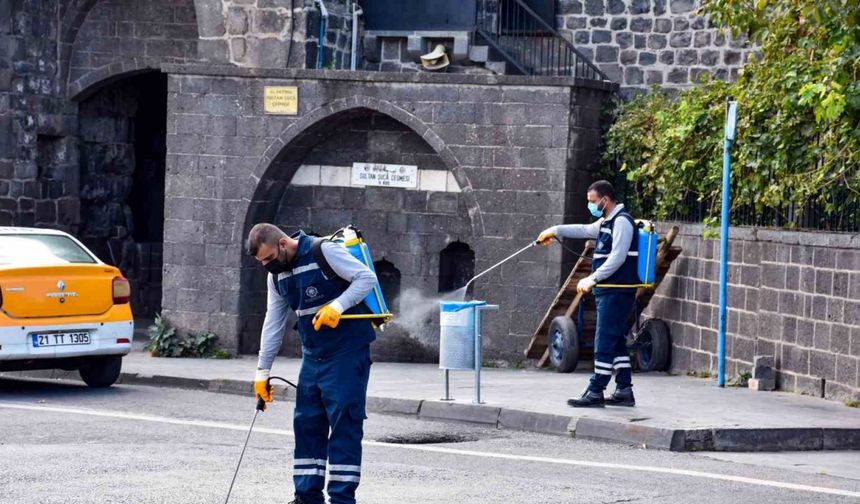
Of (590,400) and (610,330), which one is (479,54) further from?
(590,400)

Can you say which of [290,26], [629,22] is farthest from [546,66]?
[290,26]

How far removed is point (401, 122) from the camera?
59.2 feet

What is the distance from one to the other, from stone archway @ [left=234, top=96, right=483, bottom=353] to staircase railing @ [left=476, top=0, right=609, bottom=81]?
13.1ft

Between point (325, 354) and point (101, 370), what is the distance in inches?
278

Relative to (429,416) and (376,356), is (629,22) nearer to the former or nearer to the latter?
(376,356)

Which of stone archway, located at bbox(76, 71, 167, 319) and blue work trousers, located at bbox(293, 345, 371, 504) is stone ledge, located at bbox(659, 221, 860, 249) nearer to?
blue work trousers, located at bbox(293, 345, 371, 504)

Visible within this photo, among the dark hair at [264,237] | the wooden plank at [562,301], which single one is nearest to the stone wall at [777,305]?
the wooden plank at [562,301]

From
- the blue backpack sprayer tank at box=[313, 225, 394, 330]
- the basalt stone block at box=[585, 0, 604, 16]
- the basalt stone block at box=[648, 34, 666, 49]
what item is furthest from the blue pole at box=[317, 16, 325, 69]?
the blue backpack sprayer tank at box=[313, 225, 394, 330]

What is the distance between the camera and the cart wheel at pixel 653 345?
16578mm

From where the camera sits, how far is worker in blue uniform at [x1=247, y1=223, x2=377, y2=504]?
339 inches

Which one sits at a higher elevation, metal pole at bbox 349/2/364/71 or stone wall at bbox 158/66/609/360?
metal pole at bbox 349/2/364/71

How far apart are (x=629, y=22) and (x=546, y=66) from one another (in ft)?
4.58

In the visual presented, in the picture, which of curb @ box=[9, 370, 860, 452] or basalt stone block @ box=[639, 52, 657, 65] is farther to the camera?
basalt stone block @ box=[639, 52, 657, 65]

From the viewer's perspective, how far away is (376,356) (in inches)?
733
